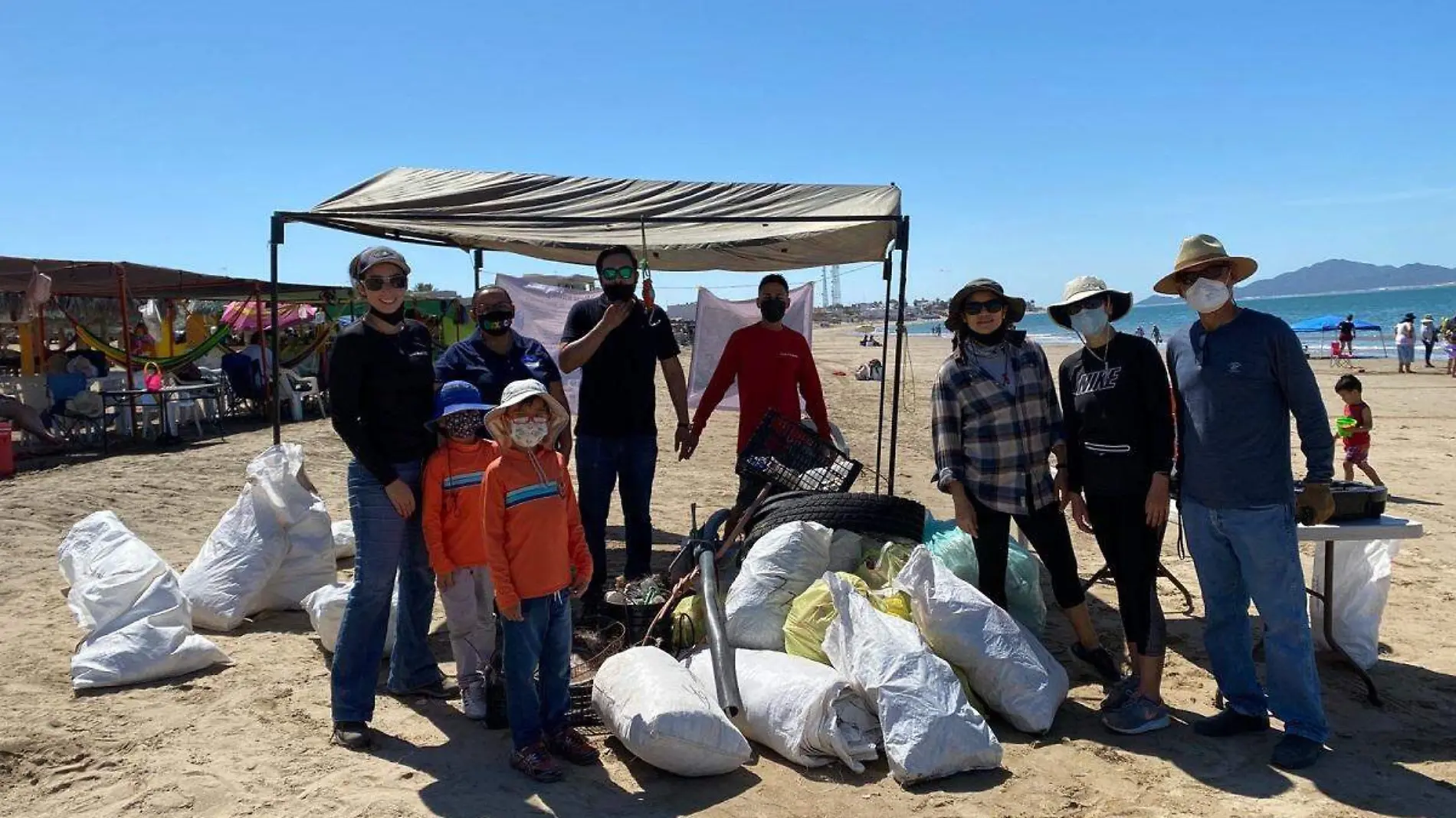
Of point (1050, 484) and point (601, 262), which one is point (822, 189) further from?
point (1050, 484)

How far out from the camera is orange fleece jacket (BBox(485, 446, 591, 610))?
134 inches

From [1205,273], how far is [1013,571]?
5.48ft

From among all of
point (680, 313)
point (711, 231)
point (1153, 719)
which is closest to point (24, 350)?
point (711, 231)

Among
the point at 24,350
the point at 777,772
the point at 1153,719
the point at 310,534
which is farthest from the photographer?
the point at 24,350

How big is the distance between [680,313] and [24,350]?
188ft

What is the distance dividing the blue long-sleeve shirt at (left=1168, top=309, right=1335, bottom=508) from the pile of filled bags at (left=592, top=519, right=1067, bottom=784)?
105 centimetres

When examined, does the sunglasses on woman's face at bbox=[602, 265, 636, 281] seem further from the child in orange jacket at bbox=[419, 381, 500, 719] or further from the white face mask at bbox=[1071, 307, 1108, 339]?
the white face mask at bbox=[1071, 307, 1108, 339]

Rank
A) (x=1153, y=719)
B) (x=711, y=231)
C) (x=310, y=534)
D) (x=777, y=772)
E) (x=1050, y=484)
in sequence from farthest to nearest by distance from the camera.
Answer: (x=711, y=231) → (x=310, y=534) → (x=1050, y=484) → (x=1153, y=719) → (x=777, y=772)

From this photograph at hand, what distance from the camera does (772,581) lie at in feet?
14.2

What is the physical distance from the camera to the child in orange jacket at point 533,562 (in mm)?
3422

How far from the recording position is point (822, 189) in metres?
6.39

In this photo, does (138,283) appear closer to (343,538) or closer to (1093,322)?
(343,538)

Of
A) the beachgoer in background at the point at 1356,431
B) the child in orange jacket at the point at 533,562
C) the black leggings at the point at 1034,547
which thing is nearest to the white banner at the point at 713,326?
the black leggings at the point at 1034,547

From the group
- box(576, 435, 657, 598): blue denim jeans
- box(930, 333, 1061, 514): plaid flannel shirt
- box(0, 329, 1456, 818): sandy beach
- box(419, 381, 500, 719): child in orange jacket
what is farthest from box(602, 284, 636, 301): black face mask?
box(0, 329, 1456, 818): sandy beach
